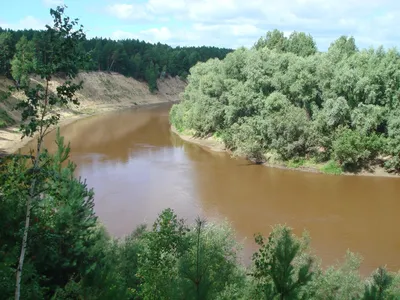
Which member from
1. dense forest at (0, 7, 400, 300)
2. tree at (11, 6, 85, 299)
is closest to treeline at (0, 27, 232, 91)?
dense forest at (0, 7, 400, 300)

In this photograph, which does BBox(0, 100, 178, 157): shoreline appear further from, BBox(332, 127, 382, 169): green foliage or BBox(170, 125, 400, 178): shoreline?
BBox(332, 127, 382, 169): green foliage

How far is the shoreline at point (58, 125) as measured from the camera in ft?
143

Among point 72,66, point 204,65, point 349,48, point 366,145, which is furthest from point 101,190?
point 349,48

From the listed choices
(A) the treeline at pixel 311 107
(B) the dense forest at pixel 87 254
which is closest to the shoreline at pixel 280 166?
(A) the treeline at pixel 311 107

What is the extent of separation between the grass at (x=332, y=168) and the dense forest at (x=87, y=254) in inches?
927

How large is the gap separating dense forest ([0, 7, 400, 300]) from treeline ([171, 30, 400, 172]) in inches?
951

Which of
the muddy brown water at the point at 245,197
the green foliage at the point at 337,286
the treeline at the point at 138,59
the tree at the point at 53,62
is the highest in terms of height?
the treeline at the point at 138,59

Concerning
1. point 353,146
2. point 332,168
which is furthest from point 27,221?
point 332,168

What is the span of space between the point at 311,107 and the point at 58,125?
33.4 meters

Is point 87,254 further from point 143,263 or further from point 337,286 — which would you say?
point 337,286

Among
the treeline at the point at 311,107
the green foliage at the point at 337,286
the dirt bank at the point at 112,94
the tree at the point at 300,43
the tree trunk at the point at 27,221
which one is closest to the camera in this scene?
the tree trunk at the point at 27,221

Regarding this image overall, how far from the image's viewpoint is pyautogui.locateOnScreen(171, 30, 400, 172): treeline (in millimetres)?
37000

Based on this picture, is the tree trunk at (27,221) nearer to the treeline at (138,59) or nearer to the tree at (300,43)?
the tree at (300,43)

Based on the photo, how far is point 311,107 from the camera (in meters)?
41.3
